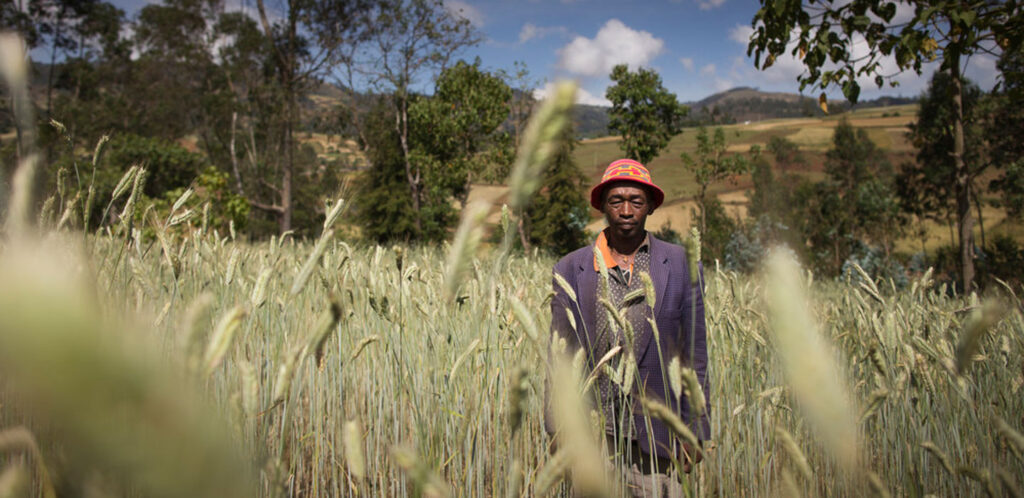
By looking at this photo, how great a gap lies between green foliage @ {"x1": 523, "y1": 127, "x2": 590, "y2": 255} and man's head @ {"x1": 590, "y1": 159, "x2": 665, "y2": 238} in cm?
1106

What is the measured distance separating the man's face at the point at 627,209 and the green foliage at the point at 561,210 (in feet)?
36.4

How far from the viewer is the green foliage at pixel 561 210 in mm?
13344

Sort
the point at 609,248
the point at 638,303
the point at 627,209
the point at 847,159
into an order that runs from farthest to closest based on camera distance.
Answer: the point at 847,159 < the point at 609,248 < the point at 627,209 < the point at 638,303

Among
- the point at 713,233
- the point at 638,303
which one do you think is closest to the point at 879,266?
the point at 713,233

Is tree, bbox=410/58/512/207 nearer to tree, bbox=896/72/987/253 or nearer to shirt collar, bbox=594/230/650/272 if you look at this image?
shirt collar, bbox=594/230/650/272

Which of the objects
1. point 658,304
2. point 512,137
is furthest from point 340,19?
point 658,304

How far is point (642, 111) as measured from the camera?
480 inches

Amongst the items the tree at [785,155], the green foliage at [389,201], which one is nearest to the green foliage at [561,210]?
the green foliage at [389,201]

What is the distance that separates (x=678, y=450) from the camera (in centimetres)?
160

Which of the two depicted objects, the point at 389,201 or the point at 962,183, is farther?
the point at 389,201

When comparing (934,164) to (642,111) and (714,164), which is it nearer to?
(714,164)

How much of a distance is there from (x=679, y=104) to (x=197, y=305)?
13182mm

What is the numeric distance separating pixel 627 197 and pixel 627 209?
50 millimetres

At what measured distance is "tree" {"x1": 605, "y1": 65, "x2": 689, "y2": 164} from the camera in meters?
12.2
